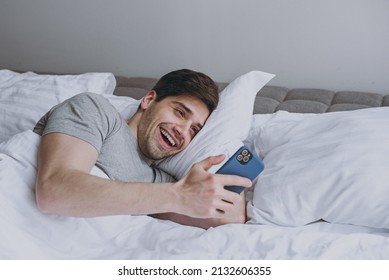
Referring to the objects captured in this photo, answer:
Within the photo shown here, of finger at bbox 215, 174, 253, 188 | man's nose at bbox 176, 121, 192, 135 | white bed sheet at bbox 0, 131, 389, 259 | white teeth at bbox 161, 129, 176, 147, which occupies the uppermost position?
finger at bbox 215, 174, 253, 188

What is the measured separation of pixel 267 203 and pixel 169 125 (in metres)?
0.35

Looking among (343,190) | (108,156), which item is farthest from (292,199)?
(108,156)

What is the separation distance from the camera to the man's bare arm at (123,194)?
0.90 m

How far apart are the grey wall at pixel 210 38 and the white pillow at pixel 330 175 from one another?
1.83 feet

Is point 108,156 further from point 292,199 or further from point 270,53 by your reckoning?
point 270,53

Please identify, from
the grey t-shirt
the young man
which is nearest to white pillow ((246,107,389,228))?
the young man

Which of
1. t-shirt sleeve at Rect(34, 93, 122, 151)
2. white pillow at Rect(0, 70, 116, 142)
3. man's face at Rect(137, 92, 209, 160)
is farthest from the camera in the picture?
white pillow at Rect(0, 70, 116, 142)

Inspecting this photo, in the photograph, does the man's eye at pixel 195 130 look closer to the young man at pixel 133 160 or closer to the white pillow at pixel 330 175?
the young man at pixel 133 160

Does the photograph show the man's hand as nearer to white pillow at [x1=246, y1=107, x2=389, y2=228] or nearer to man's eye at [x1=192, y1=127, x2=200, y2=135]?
white pillow at [x1=246, y1=107, x2=389, y2=228]

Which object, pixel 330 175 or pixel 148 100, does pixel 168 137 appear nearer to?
pixel 148 100

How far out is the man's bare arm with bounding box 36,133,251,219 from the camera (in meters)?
0.90

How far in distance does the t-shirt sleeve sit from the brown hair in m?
0.25

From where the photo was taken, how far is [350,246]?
953 millimetres

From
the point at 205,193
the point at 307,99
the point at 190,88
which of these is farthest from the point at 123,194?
the point at 307,99
